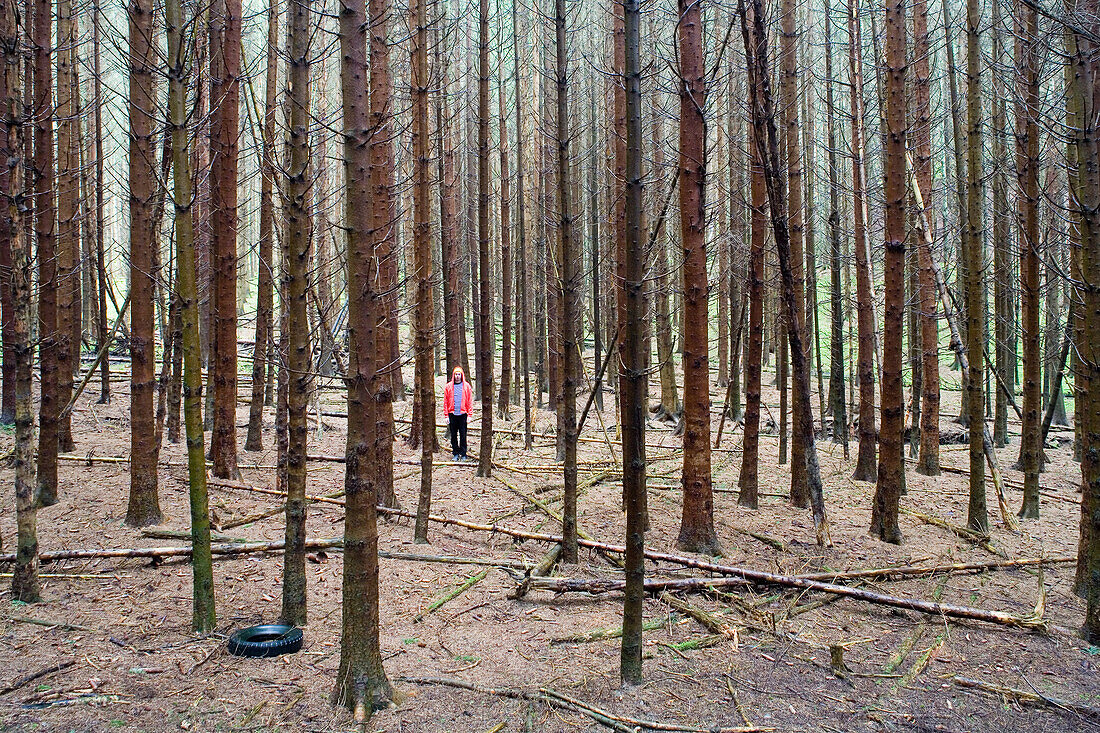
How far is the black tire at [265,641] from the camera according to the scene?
432 centimetres

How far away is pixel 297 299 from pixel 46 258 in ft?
16.2

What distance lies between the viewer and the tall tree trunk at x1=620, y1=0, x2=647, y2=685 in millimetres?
3820

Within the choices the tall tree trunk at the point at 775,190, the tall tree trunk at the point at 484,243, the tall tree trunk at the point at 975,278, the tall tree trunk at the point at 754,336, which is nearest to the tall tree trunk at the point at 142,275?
the tall tree trunk at the point at 484,243

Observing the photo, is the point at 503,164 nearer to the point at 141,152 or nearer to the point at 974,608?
the point at 141,152

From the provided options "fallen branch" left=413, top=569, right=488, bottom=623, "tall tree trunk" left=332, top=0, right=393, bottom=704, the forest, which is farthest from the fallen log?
"tall tree trunk" left=332, top=0, right=393, bottom=704

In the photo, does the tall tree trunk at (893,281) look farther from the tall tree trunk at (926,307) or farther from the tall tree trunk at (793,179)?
the tall tree trunk at (926,307)

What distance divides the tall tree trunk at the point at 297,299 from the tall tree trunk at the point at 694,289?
3.13m

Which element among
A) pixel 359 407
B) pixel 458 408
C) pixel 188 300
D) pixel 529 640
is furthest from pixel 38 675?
pixel 458 408

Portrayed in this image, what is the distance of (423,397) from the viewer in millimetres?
7699

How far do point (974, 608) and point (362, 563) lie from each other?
447cm

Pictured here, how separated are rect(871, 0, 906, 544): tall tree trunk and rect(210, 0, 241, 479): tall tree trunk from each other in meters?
6.30

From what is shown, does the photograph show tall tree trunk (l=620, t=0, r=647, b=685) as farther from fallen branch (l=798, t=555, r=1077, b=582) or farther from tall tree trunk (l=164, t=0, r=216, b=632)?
tall tree trunk (l=164, t=0, r=216, b=632)

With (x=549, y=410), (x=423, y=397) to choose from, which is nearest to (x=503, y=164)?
(x=549, y=410)

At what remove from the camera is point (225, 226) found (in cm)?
709
